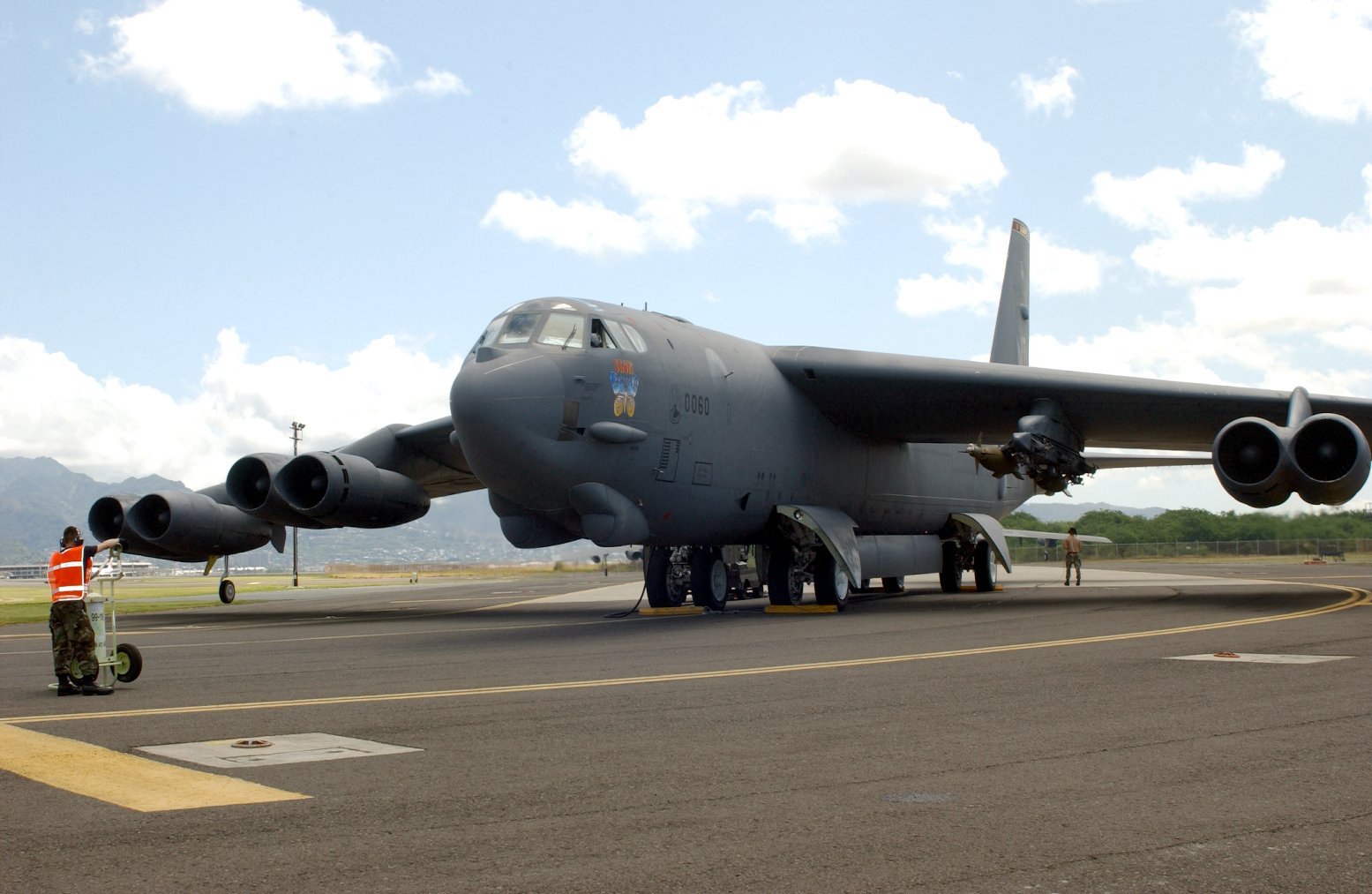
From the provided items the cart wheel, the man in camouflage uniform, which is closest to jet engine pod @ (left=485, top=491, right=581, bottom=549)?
the cart wheel

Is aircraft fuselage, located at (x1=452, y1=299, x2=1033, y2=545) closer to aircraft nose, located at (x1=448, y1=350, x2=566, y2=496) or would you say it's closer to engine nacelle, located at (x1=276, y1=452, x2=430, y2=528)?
aircraft nose, located at (x1=448, y1=350, x2=566, y2=496)

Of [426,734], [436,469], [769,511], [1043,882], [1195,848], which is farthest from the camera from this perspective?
[436,469]

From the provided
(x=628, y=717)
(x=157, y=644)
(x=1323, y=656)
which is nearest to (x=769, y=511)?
(x=157, y=644)

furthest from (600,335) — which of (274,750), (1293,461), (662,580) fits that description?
(274,750)

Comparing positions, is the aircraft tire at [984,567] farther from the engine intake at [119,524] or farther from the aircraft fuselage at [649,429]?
the engine intake at [119,524]

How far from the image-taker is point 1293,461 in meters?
18.8

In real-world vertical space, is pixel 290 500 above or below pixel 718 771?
above

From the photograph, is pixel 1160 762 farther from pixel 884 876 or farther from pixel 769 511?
pixel 769 511

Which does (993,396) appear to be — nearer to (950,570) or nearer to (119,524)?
(950,570)

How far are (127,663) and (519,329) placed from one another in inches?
304

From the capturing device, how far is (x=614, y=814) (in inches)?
219

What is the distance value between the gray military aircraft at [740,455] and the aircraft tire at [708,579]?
4cm

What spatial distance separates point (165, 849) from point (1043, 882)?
3.36 m

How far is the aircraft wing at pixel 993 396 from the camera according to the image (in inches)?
864
